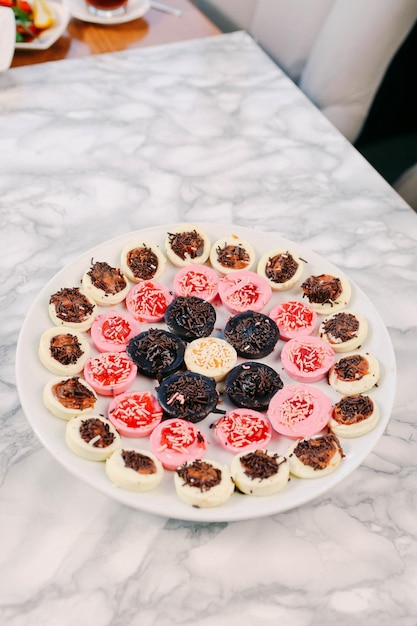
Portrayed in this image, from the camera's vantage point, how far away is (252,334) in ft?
3.44

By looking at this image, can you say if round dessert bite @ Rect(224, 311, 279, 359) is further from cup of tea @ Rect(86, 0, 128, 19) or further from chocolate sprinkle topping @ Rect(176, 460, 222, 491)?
cup of tea @ Rect(86, 0, 128, 19)

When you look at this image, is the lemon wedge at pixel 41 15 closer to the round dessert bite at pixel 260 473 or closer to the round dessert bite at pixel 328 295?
the round dessert bite at pixel 328 295

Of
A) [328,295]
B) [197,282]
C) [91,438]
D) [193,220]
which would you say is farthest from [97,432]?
[193,220]

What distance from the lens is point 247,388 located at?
3.21ft

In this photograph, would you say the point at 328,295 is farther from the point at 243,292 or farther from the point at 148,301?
the point at 148,301

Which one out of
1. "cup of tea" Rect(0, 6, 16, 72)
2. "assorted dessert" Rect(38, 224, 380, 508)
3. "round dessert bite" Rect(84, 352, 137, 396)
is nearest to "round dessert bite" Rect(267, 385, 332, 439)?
"assorted dessert" Rect(38, 224, 380, 508)

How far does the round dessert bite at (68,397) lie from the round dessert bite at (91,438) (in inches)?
0.8

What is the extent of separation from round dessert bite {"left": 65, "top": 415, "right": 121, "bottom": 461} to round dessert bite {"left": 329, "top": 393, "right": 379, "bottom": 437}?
0.98 feet

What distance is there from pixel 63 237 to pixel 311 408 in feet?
2.10

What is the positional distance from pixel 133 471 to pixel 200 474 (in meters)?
0.08

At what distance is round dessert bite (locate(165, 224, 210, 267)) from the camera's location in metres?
1.18

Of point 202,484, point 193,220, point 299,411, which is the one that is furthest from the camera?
point 193,220

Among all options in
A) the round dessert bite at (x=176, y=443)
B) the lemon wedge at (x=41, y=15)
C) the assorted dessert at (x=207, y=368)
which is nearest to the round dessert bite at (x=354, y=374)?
the assorted dessert at (x=207, y=368)

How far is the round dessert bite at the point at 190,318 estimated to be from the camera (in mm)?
1056
